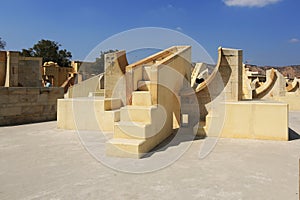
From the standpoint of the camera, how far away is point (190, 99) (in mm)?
6793

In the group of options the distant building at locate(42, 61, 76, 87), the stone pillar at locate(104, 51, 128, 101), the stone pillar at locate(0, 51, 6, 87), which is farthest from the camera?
the distant building at locate(42, 61, 76, 87)

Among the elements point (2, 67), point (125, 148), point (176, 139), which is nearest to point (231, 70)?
point (176, 139)

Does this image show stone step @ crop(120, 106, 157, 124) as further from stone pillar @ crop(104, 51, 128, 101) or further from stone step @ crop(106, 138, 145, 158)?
stone pillar @ crop(104, 51, 128, 101)

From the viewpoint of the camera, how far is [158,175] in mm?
3172

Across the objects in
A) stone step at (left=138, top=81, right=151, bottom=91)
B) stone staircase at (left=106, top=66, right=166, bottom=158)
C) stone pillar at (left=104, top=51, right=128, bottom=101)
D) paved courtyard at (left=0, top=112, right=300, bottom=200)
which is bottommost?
paved courtyard at (left=0, top=112, right=300, bottom=200)

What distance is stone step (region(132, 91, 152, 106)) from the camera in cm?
494

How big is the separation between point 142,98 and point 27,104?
468cm

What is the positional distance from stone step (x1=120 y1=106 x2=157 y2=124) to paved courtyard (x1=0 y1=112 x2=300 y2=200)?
2.25 feet

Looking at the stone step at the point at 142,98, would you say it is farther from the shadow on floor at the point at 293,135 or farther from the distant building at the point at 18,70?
the distant building at the point at 18,70

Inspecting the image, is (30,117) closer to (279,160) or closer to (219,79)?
(219,79)

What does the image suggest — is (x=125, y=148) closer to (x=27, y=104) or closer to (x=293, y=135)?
(x=293, y=135)

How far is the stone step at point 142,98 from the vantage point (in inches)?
195

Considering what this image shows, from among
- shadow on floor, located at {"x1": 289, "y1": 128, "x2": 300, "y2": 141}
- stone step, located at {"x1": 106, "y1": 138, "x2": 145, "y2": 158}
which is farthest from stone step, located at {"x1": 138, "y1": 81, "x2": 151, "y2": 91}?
shadow on floor, located at {"x1": 289, "y1": 128, "x2": 300, "y2": 141}

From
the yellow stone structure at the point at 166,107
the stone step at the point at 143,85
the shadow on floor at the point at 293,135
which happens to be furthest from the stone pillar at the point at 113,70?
the shadow on floor at the point at 293,135
